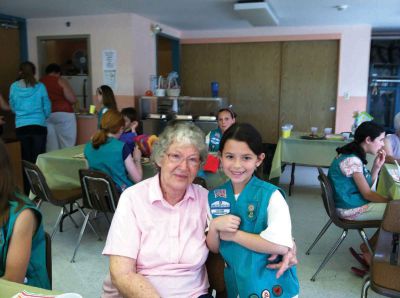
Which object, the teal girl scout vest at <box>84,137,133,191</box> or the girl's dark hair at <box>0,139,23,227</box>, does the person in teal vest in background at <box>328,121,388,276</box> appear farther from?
the girl's dark hair at <box>0,139,23,227</box>

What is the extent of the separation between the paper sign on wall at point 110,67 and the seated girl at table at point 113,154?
280 centimetres

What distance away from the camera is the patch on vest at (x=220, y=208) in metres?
1.25

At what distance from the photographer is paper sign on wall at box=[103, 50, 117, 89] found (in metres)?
5.44

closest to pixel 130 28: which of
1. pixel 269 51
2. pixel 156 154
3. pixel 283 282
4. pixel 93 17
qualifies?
pixel 93 17

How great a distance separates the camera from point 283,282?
1.22m

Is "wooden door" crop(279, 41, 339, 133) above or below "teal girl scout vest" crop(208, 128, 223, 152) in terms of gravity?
above

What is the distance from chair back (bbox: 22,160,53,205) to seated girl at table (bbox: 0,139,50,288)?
5.10 ft

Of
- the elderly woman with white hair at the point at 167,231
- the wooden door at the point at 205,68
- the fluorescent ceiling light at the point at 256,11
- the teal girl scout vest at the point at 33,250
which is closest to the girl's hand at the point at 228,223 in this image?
the elderly woman with white hair at the point at 167,231

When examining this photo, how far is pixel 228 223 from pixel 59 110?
4260mm

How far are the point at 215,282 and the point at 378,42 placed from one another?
6677mm

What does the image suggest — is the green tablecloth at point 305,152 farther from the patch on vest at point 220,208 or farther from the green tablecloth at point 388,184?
the patch on vest at point 220,208

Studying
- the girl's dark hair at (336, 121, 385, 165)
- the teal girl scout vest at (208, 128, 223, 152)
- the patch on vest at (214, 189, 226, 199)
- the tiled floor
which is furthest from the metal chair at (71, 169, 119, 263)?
the girl's dark hair at (336, 121, 385, 165)

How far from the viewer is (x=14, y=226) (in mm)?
1192

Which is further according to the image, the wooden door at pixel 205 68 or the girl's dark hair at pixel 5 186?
the wooden door at pixel 205 68
